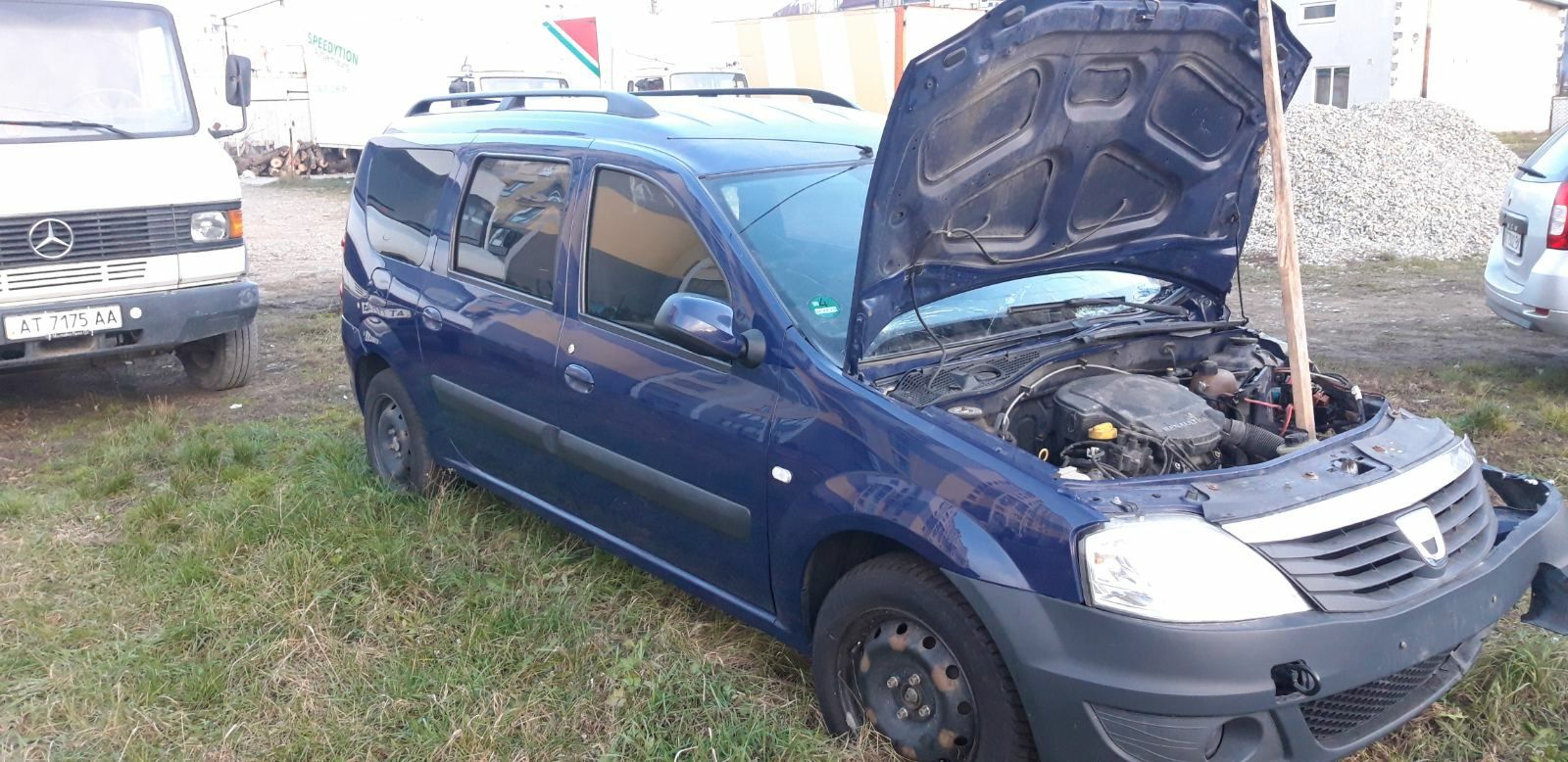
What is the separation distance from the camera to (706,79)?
1997cm

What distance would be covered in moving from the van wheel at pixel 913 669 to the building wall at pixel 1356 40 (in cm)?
2560

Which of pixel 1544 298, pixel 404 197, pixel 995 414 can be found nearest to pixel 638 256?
pixel 995 414

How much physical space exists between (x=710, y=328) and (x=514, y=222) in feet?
4.60

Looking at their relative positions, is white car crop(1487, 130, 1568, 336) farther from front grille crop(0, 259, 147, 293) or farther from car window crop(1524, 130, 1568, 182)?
front grille crop(0, 259, 147, 293)

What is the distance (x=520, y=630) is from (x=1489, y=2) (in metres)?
30.9

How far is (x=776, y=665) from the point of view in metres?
3.78

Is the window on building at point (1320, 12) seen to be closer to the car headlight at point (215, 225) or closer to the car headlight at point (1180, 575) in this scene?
the car headlight at point (215, 225)

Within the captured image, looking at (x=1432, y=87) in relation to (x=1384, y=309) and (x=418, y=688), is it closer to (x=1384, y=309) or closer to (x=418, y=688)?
(x=1384, y=309)

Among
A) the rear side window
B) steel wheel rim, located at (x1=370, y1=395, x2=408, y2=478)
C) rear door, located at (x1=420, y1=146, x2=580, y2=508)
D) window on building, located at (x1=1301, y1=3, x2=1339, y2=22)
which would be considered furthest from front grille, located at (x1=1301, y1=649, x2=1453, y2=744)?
window on building, located at (x1=1301, y1=3, x2=1339, y2=22)

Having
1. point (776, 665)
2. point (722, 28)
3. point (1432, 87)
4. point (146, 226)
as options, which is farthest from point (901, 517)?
point (1432, 87)

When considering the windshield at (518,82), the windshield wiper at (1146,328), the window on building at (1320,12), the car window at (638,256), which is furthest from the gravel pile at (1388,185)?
the windshield at (518,82)

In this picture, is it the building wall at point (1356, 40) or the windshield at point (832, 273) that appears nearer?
the windshield at point (832, 273)

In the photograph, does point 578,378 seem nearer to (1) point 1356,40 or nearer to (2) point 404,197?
(2) point 404,197

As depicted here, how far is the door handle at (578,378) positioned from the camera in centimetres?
389
